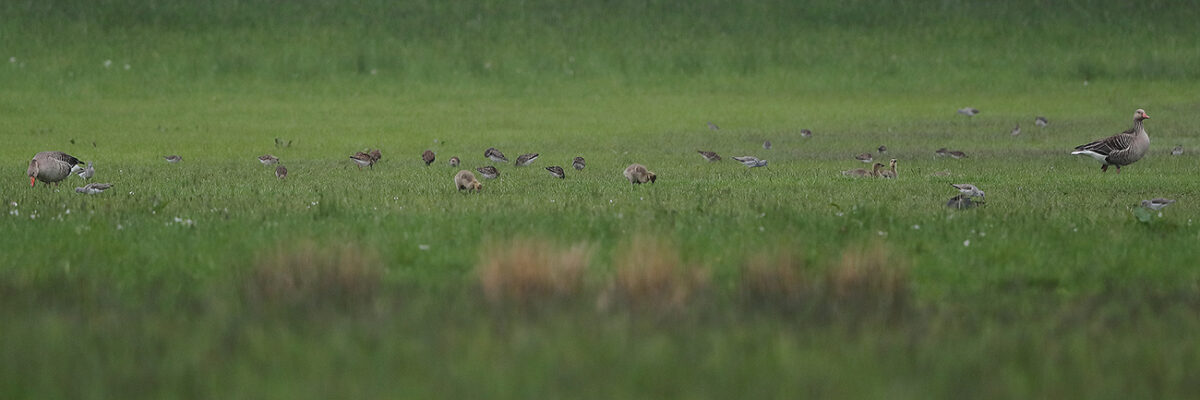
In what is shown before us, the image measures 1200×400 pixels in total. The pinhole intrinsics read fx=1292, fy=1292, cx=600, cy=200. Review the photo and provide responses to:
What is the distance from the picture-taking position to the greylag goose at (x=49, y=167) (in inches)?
837

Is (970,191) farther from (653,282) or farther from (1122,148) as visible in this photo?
(653,282)

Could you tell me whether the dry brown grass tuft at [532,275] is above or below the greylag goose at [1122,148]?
above

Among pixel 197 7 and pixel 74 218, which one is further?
pixel 197 7

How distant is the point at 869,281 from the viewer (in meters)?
11.2

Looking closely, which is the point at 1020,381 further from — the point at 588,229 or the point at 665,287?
the point at 588,229

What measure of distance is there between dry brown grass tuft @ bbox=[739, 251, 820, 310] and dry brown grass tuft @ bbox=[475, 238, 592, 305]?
147 cm

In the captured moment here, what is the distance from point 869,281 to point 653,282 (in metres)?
1.91

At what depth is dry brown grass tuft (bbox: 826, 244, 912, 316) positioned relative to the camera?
11.0 meters

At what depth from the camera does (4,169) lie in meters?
27.9

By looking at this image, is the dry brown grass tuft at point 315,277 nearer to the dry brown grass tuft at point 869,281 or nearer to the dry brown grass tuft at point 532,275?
the dry brown grass tuft at point 532,275

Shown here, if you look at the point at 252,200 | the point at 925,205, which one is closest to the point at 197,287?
the point at 252,200

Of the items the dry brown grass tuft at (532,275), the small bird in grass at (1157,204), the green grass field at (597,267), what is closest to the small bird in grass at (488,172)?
the green grass field at (597,267)

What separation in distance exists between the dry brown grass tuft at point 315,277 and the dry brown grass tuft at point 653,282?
2.14 meters

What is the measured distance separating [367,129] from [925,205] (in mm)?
28293
